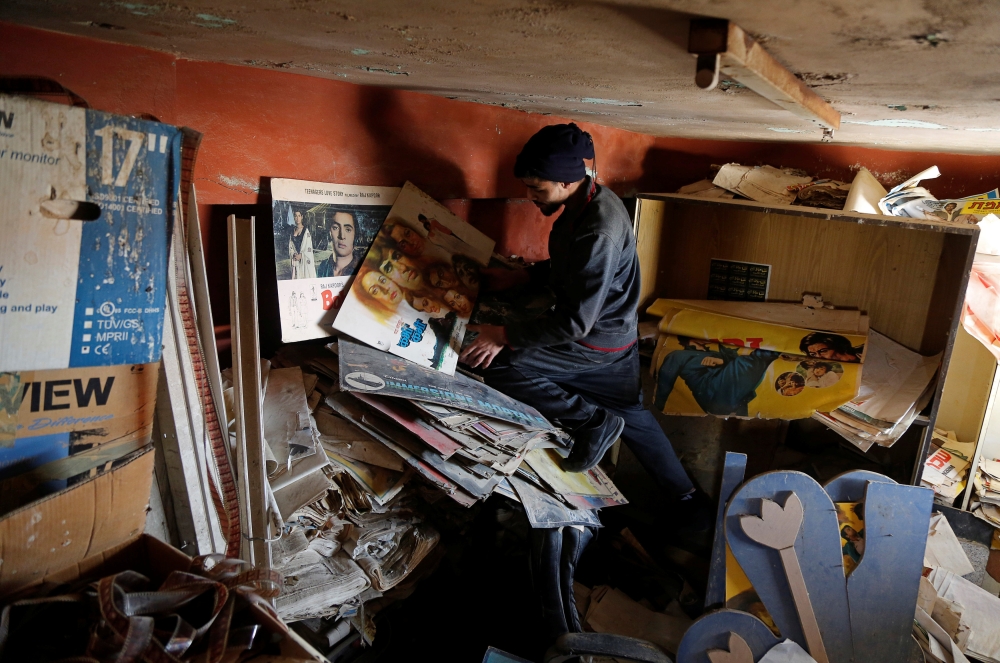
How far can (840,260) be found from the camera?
272cm

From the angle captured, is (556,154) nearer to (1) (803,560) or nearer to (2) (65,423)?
(1) (803,560)

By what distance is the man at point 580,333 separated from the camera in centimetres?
191

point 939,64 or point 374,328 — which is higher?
point 939,64

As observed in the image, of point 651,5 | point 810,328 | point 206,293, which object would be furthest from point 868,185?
point 206,293

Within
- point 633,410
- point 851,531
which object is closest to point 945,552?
point 851,531

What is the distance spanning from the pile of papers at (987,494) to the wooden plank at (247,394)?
2.94 metres

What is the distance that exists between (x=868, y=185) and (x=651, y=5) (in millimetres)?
2385

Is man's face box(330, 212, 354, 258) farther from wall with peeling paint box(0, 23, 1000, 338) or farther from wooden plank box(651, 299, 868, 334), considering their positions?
wooden plank box(651, 299, 868, 334)

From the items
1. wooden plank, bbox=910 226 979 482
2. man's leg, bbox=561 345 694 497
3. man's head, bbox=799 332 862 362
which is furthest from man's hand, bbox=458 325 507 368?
→ wooden plank, bbox=910 226 979 482

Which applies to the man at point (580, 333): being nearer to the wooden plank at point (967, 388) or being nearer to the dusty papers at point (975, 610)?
the dusty papers at point (975, 610)

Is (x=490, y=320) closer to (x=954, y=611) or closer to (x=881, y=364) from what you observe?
(x=881, y=364)

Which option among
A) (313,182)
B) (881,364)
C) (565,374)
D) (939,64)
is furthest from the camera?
(881,364)

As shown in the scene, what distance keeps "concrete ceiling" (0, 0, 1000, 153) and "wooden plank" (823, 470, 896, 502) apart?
883mm

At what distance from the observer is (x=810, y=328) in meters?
2.64
